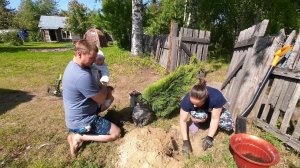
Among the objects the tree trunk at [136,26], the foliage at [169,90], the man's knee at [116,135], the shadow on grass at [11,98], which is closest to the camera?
the man's knee at [116,135]

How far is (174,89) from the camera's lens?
4738mm

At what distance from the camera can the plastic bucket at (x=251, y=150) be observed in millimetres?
3113

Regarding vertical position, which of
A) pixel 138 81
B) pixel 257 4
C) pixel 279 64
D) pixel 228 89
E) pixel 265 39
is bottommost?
pixel 138 81

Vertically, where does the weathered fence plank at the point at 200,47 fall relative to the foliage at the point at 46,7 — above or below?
below

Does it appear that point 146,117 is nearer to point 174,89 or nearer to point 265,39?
point 174,89

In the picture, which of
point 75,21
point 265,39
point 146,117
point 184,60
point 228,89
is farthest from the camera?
point 75,21

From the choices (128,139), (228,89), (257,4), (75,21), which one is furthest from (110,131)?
(75,21)

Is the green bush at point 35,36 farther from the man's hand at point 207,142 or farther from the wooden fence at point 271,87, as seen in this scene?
the man's hand at point 207,142

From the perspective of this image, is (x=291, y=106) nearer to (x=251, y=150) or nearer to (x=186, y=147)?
(x=251, y=150)

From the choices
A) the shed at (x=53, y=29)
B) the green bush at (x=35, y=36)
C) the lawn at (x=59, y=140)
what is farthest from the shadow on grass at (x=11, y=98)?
the green bush at (x=35, y=36)

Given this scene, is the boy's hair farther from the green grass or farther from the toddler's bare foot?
the green grass

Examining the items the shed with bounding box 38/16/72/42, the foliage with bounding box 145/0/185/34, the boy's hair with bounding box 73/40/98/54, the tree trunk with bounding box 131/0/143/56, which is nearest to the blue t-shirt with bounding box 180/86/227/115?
the boy's hair with bounding box 73/40/98/54

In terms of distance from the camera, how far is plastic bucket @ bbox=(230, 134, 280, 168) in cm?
311

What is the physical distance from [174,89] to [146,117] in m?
0.82
